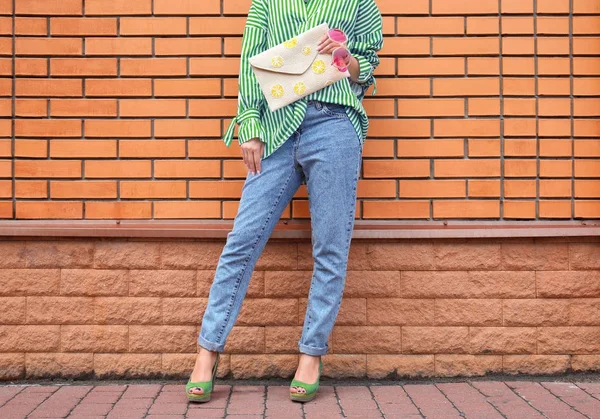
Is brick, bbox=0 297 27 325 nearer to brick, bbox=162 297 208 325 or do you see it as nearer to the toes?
brick, bbox=162 297 208 325

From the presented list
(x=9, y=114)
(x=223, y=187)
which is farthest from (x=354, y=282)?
(x=9, y=114)

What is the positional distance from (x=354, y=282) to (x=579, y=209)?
1.28m

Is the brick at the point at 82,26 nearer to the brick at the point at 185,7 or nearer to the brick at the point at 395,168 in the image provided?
the brick at the point at 185,7

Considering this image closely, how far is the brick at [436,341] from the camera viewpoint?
150 inches

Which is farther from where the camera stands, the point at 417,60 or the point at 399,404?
the point at 417,60

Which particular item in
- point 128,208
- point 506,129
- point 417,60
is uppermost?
point 417,60

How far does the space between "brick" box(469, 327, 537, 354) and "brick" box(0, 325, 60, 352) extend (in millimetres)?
2242

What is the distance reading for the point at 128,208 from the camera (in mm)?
3855

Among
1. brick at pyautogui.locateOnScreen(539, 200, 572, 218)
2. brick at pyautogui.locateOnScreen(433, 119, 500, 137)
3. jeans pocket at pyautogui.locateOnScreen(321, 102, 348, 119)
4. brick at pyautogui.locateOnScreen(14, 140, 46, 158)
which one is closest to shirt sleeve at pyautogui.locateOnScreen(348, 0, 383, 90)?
jeans pocket at pyautogui.locateOnScreen(321, 102, 348, 119)

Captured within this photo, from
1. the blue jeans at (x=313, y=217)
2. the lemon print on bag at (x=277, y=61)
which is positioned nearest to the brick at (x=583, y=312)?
the blue jeans at (x=313, y=217)

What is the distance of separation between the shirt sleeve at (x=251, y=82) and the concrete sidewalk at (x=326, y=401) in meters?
1.24

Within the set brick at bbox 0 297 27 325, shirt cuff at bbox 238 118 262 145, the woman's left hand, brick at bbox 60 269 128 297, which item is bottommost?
brick at bbox 0 297 27 325

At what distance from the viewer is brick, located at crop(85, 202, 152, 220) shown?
385 centimetres

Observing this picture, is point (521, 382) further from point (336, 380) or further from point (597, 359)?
point (336, 380)
